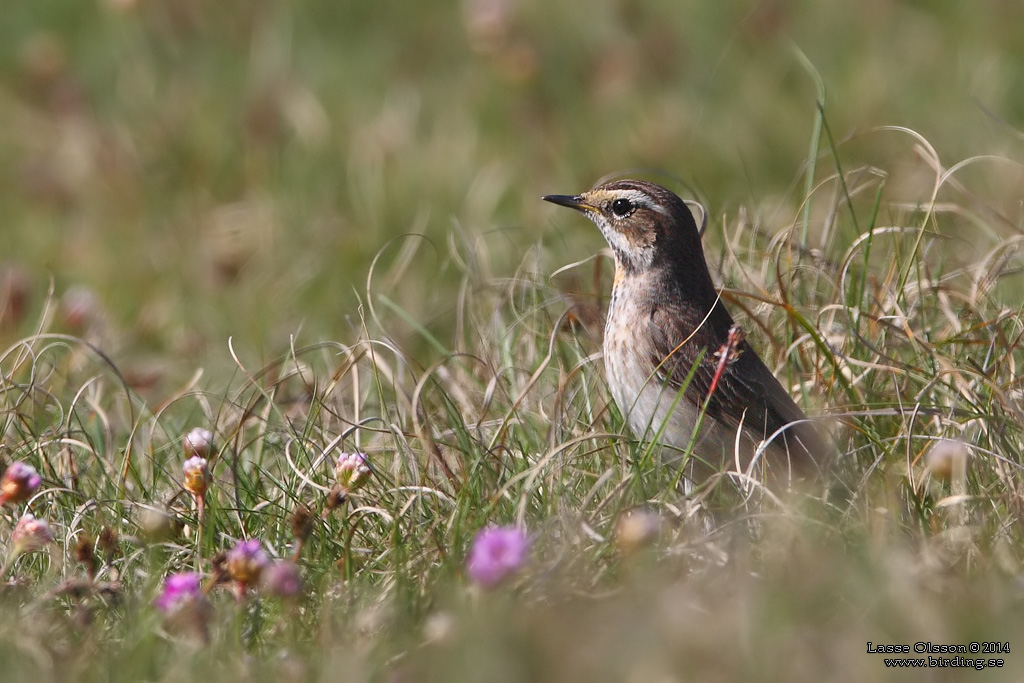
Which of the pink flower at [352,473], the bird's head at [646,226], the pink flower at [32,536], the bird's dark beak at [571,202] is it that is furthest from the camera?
the bird's dark beak at [571,202]

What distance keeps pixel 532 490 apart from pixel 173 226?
5870 mm

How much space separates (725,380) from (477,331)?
1.13m

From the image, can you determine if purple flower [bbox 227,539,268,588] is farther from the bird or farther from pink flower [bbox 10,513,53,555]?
the bird

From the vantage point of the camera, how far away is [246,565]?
11.8ft

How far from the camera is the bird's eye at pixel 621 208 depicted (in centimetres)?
550

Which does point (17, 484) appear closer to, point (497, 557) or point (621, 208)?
point (497, 557)

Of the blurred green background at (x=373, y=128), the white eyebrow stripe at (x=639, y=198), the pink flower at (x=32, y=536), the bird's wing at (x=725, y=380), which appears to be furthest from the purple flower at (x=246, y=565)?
the blurred green background at (x=373, y=128)

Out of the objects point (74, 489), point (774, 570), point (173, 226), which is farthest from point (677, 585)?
point (173, 226)

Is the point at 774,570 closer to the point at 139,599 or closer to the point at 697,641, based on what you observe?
the point at 697,641

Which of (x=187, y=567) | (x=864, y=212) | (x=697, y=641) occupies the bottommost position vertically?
(x=864, y=212)

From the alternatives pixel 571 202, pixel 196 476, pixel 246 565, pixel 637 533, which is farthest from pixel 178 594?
pixel 571 202

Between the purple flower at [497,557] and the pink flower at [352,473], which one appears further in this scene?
the pink flower at [352,473]

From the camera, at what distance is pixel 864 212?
841 cm

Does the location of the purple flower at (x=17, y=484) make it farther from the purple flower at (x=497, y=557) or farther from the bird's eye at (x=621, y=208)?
the bird's eye at (x=621, y=208)
